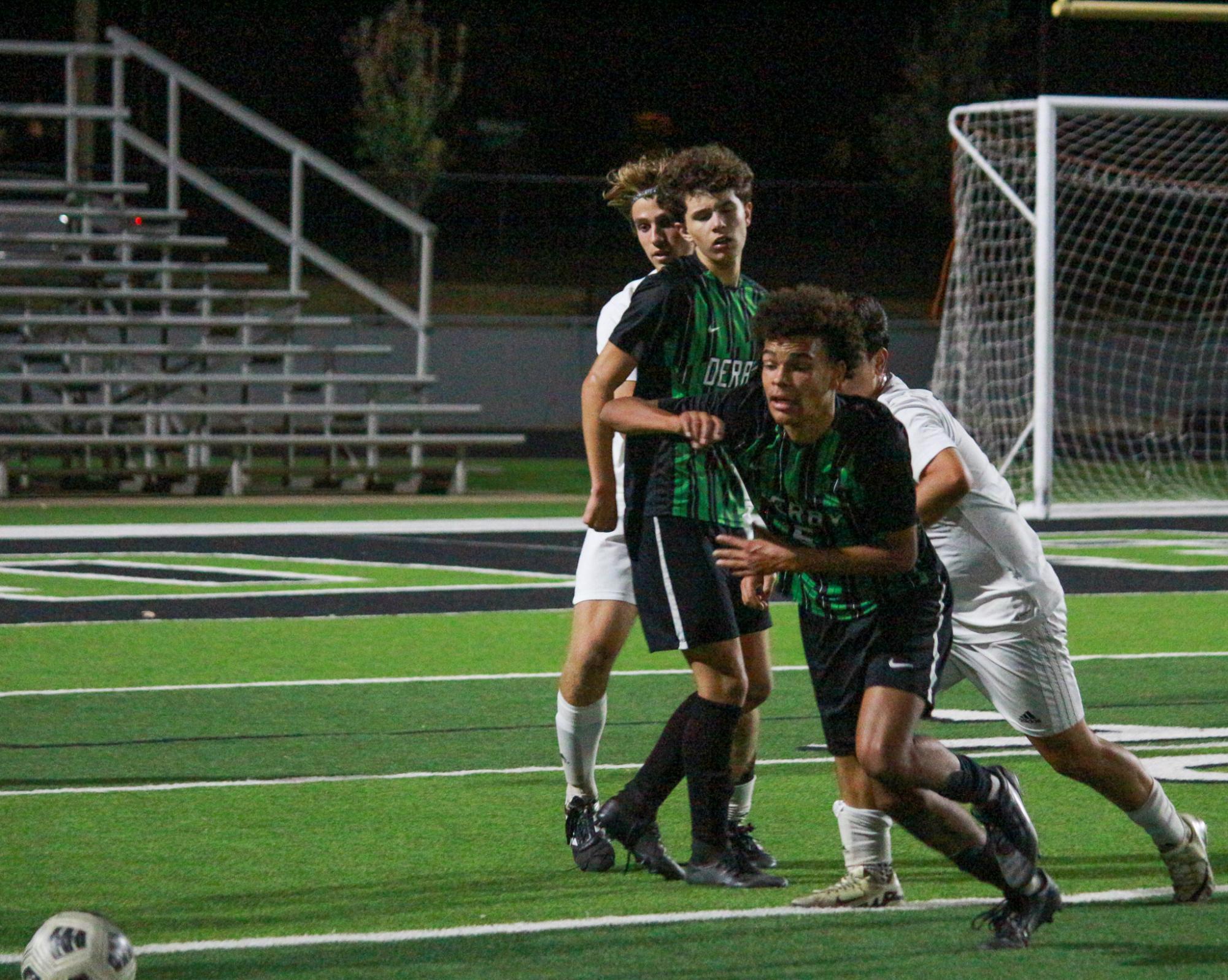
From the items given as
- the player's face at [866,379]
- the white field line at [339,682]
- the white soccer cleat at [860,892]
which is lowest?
the white field line at [339,682]

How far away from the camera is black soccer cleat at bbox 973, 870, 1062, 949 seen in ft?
16.0

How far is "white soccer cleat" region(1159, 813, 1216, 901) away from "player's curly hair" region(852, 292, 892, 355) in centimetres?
145

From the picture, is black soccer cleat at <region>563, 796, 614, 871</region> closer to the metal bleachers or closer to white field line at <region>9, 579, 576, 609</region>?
white field line at <region>9, 579, 576, 609</region>

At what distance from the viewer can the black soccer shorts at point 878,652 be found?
4945 mm

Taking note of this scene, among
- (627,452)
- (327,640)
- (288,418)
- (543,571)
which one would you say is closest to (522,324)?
(288,418)

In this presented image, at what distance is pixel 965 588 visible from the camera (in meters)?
5.40

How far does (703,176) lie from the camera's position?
553cm

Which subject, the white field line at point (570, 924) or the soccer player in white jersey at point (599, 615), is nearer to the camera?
the white field line at point (570, 924)

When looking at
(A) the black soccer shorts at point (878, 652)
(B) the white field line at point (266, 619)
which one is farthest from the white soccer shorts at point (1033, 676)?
(B) the white field line at point (266, 619)

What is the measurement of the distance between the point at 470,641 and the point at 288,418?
9716 mm

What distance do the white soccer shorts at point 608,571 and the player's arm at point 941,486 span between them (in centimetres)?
113

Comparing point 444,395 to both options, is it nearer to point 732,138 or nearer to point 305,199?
point 305,199

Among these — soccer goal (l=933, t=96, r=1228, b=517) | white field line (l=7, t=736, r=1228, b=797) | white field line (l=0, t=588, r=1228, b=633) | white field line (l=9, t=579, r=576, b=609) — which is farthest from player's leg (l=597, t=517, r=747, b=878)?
soccer goal (l=933, t=96, r=1228, b=517)

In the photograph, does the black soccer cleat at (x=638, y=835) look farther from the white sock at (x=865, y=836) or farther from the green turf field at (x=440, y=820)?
the white sock at (x=865, y=836)
